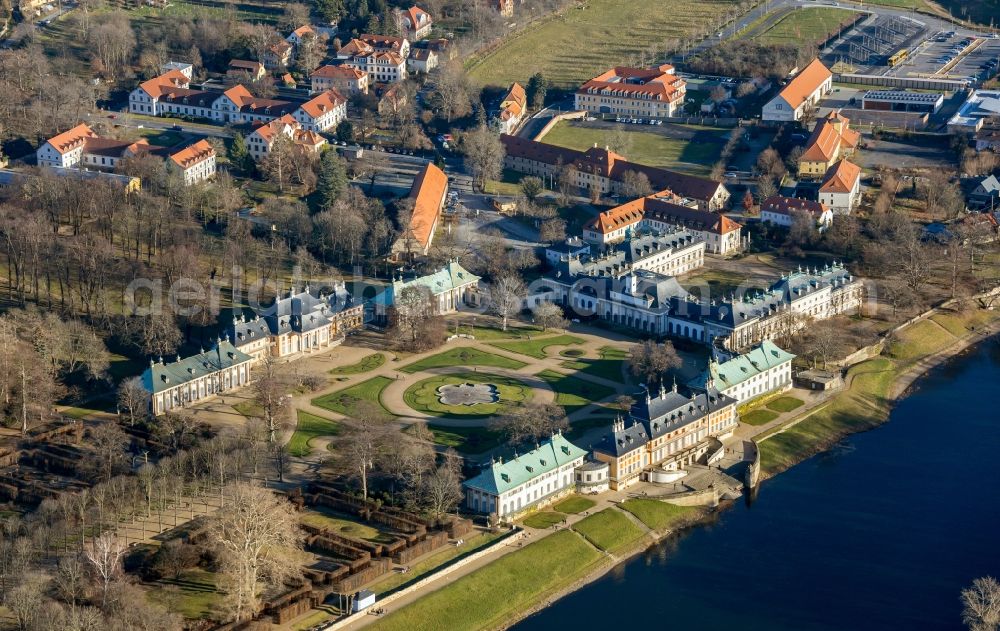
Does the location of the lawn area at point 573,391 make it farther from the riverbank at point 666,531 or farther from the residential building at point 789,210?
the residential building at point 789,210

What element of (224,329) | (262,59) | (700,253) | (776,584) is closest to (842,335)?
(700,253)


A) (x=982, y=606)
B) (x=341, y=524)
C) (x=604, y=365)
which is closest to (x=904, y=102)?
(x=604, y=365)

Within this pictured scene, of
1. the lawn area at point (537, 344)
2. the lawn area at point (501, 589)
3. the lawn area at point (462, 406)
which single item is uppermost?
the lawn area at point (537, 344)

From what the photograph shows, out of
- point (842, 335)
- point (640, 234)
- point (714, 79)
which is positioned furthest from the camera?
point (714, 79)

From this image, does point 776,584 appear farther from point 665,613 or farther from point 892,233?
point 892,233

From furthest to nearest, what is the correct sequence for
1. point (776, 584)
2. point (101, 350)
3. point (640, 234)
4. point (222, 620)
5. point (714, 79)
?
point (714, 79)
point (640, 234)
point (101, 350)
point (776, 584)
point (222, 620)

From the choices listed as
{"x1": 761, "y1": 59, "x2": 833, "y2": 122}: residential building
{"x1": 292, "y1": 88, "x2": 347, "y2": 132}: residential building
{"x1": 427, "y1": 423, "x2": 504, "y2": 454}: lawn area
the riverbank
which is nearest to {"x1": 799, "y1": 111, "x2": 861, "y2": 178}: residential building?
{"x1": 761, "y1": 59, "x2": 833, "y2": 122}: residential building

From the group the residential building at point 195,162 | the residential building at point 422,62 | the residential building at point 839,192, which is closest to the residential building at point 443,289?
the residential building at point 195,162
